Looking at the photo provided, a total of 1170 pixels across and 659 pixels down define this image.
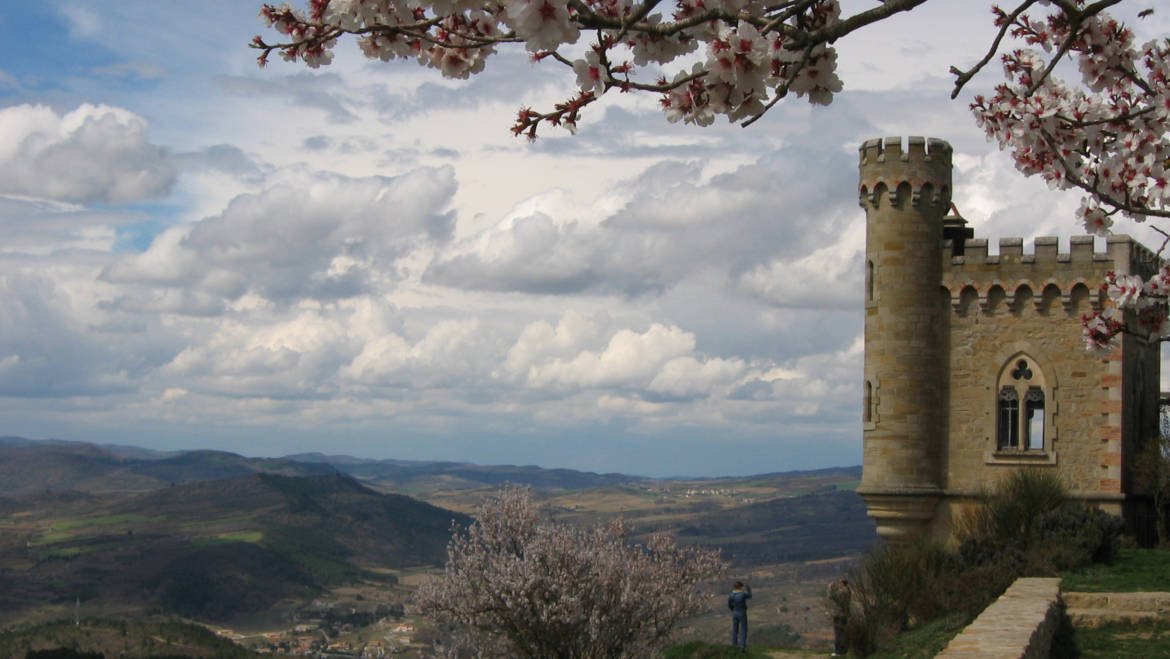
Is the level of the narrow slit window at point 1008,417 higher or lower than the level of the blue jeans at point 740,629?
higher

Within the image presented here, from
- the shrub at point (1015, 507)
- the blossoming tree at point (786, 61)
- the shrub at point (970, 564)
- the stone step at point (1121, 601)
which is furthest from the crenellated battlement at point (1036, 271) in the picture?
the blossoming tree at point (786, 61)

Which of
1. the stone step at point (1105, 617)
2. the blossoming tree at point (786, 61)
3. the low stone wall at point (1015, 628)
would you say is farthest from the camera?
the stone step at point (1105, 617)

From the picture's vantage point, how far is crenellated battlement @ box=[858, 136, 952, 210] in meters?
29.0

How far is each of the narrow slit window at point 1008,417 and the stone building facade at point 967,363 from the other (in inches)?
0.9

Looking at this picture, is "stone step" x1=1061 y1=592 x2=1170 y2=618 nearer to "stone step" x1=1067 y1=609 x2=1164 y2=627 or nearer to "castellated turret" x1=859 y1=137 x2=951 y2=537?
"stone step" x1=1067 y1=609 x2=1164 y2=627

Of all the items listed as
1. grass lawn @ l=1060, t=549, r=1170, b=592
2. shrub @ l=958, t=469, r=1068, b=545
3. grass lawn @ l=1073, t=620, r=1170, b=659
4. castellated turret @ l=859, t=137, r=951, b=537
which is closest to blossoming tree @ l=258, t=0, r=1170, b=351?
grass lawn @ l=1073, t=620, r=1170, b=659

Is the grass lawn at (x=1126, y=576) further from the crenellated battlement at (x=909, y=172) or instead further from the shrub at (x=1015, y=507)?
the crenellated battlement at (x=909, y=172)

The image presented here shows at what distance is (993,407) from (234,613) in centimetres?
16976

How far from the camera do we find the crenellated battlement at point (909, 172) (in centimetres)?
2903

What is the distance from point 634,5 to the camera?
6535 mm

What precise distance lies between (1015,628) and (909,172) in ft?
57.8

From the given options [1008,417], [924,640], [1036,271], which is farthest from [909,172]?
[924,640]

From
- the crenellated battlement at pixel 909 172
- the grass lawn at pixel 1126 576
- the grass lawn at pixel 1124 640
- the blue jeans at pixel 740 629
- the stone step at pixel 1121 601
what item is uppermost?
the crenellated battlement at pixel 909 172

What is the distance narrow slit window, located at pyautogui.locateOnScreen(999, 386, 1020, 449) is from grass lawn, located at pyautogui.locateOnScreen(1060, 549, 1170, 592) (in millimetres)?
4390
